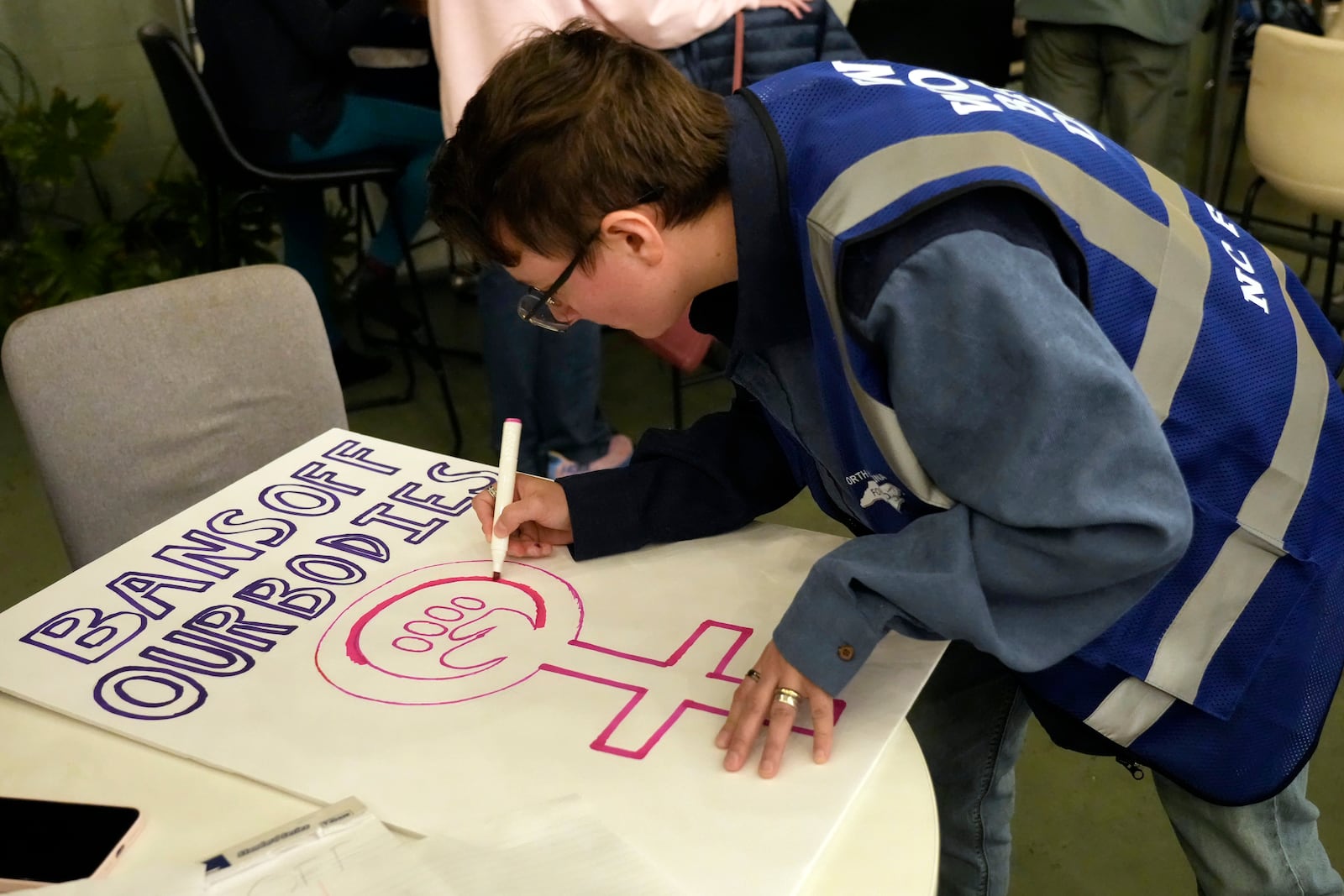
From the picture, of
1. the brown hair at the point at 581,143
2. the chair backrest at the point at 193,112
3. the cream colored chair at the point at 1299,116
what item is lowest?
the cream colored chair at the point at 1299,116

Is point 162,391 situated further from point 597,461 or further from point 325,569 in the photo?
point 597,461

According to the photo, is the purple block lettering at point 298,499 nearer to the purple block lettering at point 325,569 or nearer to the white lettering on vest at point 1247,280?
the purple block lettering at point 325,569

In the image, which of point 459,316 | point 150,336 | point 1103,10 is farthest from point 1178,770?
point 459,316

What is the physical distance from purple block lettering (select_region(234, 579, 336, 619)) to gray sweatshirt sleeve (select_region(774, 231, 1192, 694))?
45 cm

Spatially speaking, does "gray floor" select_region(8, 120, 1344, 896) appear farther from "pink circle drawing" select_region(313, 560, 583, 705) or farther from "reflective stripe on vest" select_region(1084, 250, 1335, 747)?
"pink circle drawing" select_region(313, 560, 583, 705)

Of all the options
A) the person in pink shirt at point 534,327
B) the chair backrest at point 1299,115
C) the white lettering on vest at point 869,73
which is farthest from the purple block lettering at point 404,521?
the chair backrest at point 1299,115

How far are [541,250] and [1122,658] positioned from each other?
56cm

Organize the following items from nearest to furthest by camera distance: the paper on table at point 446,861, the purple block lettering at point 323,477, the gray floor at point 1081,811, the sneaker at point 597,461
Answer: the paper on table at point 446,861 → the purple block lettering at point 323,477 → the gray floor at point 1081,811 → the sneaker at point 597,461

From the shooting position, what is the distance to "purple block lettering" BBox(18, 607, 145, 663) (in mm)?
982

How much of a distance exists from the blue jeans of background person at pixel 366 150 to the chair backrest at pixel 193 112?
0.13 m

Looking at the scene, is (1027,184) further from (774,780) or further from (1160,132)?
(1160,132)

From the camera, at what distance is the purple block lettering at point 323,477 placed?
1261 mm

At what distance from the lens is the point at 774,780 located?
0.80m

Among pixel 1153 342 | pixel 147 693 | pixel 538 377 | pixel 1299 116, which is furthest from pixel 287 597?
pixel 1299 116
